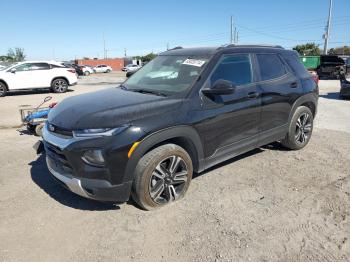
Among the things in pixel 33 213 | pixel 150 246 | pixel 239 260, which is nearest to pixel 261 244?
pixel 239 260

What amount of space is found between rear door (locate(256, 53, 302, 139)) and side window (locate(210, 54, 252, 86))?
253 millimetres

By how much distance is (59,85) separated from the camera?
16.1 metres

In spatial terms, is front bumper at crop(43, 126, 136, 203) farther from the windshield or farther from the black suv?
the windshield

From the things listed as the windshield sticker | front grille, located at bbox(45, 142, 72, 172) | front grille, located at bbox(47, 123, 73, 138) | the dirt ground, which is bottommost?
the dirt ground

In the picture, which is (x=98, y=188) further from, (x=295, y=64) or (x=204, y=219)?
(x=295, y=64)

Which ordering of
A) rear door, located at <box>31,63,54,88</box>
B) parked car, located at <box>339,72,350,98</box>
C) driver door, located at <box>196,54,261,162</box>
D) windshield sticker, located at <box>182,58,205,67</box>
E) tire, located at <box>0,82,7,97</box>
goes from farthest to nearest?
rear door, located at <box>31,63,54,88</box>, tire, located at <box>0,82,7,97</box>, parked car, located at <box>339,72,350,98</box>, windshield sticker, located at <box>182,58,205,67</box>, driver door, located at <box>196,54,261,162</box>

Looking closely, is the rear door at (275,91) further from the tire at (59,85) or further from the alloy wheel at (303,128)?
the tire at (59,85)

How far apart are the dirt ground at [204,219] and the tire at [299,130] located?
615 millimetres

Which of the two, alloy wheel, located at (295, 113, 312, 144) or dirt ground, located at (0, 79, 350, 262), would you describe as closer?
dirt ground, located at (0, 79, 350, 262)

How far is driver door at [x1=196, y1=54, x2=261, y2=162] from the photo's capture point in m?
4.10

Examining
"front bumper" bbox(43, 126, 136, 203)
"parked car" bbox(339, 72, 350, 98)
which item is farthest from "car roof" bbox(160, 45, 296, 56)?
"parked car" bbox(339, 72, 350, 98)

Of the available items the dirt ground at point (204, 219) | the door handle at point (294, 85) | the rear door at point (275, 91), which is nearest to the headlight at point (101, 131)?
the dirt ground at point (204, 219)

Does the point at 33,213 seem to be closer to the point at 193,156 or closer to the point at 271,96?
the point at 193,156

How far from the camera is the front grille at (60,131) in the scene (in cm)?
349
